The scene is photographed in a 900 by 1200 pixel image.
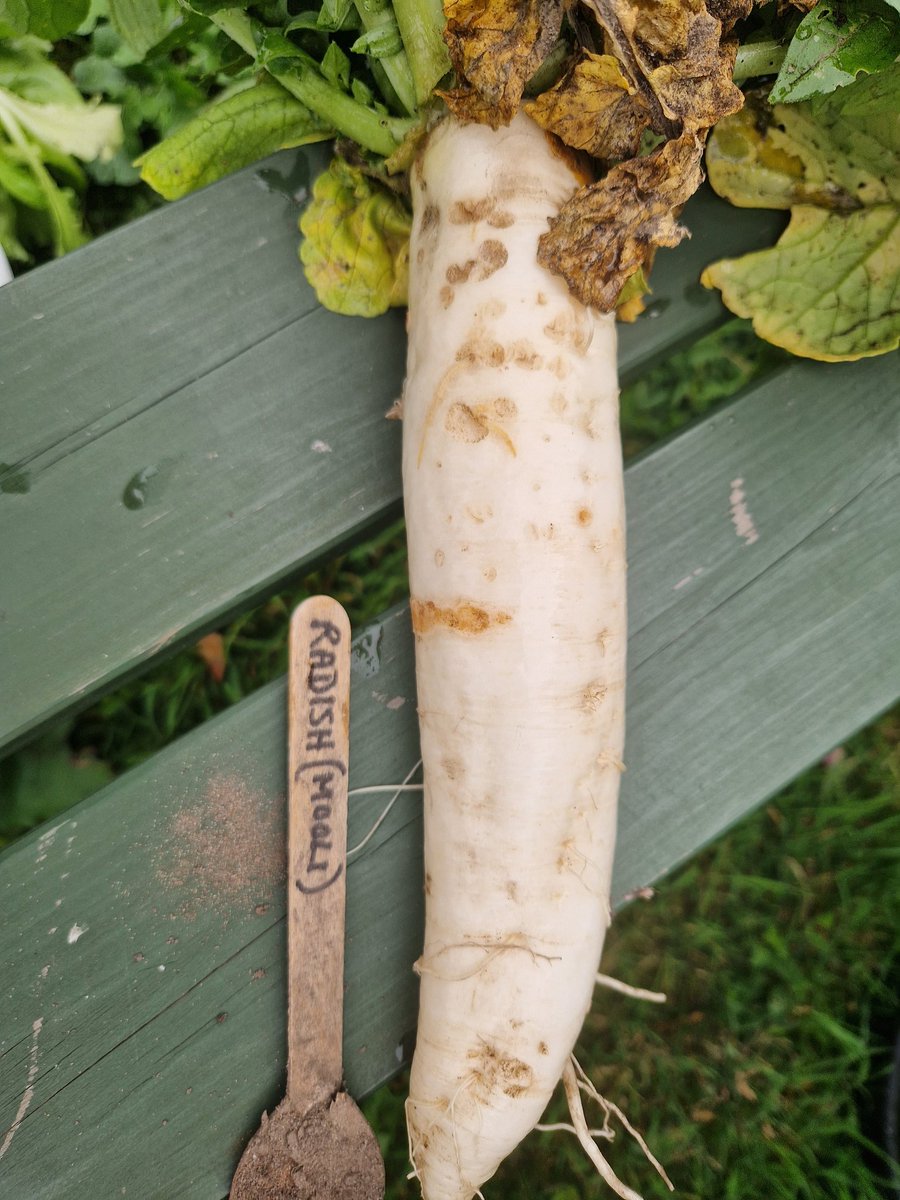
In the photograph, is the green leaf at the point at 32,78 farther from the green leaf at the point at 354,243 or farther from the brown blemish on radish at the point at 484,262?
the brown blemish on radish at the point at 484,262

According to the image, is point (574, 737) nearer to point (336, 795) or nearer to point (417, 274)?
point (336, 795)

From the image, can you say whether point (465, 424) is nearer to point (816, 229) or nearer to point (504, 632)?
point (504, 632)

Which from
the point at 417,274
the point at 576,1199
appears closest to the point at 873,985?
the point at 576,1199

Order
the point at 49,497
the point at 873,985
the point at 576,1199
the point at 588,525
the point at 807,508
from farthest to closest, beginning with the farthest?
1. the point at 873,985
2. the point at 576,1199
3. the point at 807,508
4. the point at 49,497
5. the point at 588,525

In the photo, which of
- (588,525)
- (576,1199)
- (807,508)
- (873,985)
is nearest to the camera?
(588,525)

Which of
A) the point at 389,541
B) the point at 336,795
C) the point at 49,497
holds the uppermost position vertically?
the point at 49,497

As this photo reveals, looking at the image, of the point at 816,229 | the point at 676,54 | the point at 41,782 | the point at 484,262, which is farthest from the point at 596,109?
the point at 41,782

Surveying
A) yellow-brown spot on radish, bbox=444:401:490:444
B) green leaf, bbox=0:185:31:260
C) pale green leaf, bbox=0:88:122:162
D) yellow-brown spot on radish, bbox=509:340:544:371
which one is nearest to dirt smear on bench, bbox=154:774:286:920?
yellow-brown spot on radish, bbox=444:401:490:444
